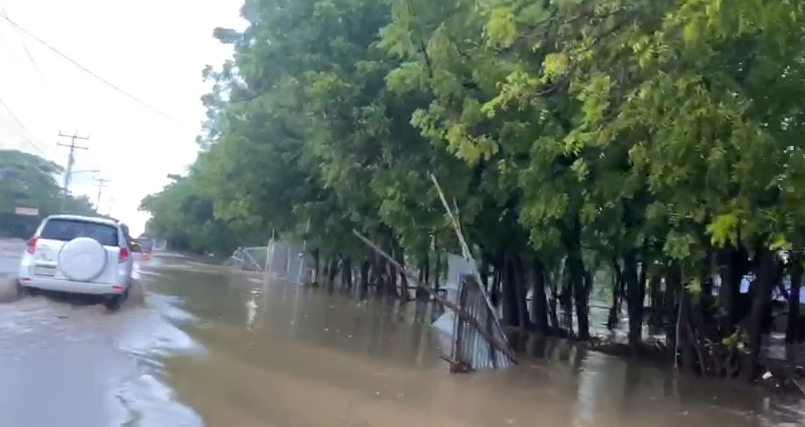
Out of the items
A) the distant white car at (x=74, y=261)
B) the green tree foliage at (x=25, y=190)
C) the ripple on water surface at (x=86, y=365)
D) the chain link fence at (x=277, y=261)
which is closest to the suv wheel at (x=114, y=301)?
the distant white car at (x=74, y=261)

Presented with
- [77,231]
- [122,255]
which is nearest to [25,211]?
[77,231]

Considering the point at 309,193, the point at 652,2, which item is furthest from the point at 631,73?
the point at 309,193

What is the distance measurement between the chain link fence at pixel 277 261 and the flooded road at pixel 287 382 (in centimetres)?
2485

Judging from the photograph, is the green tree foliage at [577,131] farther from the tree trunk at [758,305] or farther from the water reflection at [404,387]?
the water reflection at [404,387]

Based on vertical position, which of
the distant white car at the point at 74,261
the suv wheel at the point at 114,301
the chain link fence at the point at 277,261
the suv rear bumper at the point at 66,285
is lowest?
the suv wheel at the point at 114,301

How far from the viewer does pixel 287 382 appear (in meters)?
10.3

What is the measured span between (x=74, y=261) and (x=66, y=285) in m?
0.42

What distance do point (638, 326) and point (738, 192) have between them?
38.1 feet

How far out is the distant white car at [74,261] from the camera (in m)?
14.6

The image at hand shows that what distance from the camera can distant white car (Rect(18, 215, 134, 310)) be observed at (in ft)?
48.0

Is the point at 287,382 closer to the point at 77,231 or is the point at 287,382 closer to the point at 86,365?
the point at 86,365

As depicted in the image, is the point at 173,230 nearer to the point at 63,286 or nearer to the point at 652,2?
the point at 63,286

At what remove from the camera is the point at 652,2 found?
838 cm

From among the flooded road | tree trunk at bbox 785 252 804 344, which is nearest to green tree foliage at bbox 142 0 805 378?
tree trunk at bbox 785 252 804 344
